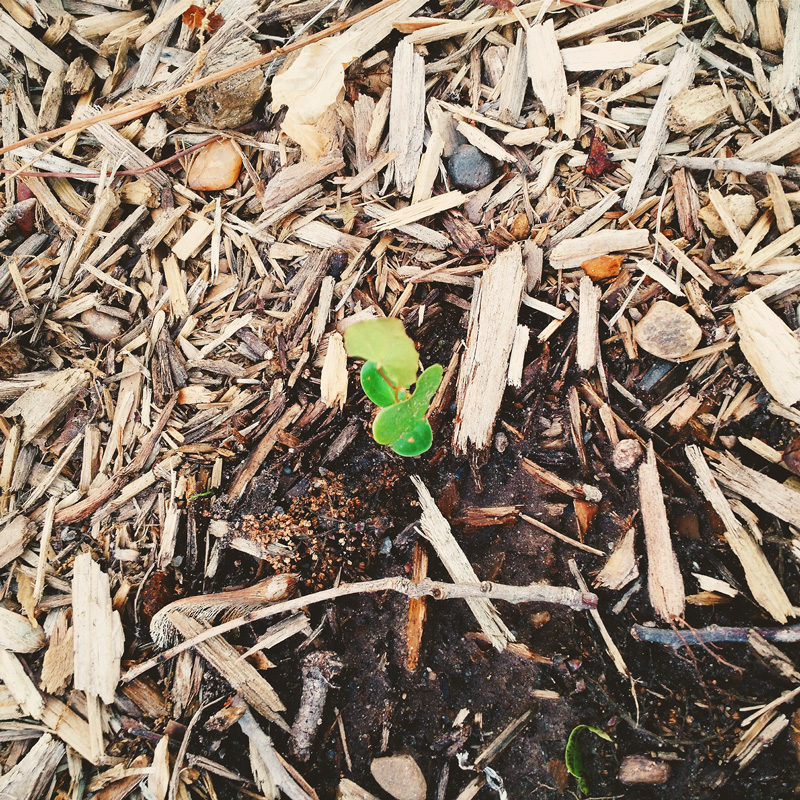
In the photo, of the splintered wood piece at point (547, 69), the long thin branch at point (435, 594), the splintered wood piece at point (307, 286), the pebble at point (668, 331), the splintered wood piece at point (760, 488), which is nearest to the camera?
the long thin branch at point (435, 594)

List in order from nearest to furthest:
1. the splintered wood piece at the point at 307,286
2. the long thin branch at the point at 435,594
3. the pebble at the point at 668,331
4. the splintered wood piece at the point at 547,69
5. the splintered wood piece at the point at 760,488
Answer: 1. the long thin branch at the point at 435,594
2. the splintered wood piece at the point at 760,488
3. the pebble at the point at 668,331
4. the splintered wood piece at the point at 547,69
5. the splintered wood piece at the point at 307,286

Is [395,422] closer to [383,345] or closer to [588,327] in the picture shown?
[383,345]

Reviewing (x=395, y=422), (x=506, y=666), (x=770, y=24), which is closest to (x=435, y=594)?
(x=506, y=666)

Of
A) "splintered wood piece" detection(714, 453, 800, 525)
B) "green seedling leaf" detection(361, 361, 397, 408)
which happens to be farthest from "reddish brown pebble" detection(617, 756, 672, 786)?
"green seedling leaf" detection(361, 361, 397, 408)

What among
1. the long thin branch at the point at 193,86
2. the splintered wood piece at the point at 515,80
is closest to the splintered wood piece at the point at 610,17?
the splintered wood piece at the point at 515,80

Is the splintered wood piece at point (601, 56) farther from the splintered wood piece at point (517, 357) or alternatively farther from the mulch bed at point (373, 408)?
the splintered wood piece at point (517, 357)
